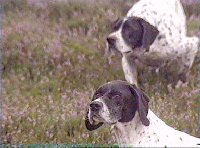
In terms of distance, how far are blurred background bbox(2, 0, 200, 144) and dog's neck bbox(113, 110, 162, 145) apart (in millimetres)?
329

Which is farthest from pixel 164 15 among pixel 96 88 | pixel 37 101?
pixel 37 101

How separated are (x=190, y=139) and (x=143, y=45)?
0.74 m

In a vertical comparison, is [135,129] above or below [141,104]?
below

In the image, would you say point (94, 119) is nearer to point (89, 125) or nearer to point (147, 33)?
point (89, 125)

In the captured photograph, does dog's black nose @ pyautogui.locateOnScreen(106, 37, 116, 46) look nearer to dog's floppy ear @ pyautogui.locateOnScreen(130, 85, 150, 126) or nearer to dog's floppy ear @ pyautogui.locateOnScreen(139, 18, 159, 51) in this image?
dog's floppy ear @ pyautogui.locateOnScreen(139, 18, 159, 51)

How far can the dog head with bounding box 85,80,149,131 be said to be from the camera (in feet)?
16.0

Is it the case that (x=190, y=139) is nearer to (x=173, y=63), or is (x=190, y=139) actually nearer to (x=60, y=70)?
(x=173, y=63)

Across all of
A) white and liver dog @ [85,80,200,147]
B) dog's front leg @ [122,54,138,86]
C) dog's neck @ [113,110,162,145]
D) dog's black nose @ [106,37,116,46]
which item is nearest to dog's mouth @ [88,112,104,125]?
white and liver dog @ [85,80,200,147]

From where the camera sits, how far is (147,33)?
5.34 m

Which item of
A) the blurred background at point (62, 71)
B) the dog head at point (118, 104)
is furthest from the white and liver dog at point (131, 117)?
the blurred background at point (62, 71)

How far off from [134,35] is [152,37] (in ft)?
0.40

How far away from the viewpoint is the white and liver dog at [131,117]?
4.88m

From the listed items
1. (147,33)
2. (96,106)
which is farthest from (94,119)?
(147,33)

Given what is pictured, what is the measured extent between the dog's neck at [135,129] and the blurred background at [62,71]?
33 centimetres
